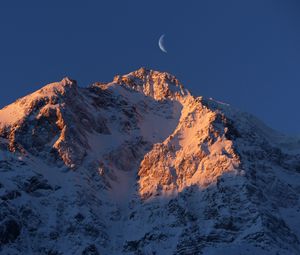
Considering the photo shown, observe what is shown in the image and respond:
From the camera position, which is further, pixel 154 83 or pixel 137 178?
pixel 154 83

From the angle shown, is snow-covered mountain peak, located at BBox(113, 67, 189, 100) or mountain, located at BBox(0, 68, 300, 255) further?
snow-covered mountain peak, located at BBox(113, 67, 189, 100)

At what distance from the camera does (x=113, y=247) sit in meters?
136

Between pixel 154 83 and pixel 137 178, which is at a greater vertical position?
pixel 154 83

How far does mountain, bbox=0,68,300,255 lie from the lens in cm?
13338

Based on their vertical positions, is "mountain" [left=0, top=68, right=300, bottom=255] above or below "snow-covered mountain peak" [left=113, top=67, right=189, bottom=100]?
below

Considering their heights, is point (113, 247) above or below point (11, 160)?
below

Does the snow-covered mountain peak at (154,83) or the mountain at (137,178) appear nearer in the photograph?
the mountain at (137,178)

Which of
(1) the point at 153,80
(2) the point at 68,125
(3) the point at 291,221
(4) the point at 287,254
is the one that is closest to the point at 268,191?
(3) the point at 291,221

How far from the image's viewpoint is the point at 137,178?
Answer: 154125mm

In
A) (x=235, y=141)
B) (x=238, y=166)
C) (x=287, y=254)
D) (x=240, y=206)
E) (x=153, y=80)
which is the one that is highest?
(x=153, y=80)

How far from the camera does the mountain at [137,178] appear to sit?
133m

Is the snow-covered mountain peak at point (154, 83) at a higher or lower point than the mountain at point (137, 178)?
higher

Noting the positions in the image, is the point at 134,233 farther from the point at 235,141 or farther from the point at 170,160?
A: the point at 235,141

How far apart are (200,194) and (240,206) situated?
7029mm
